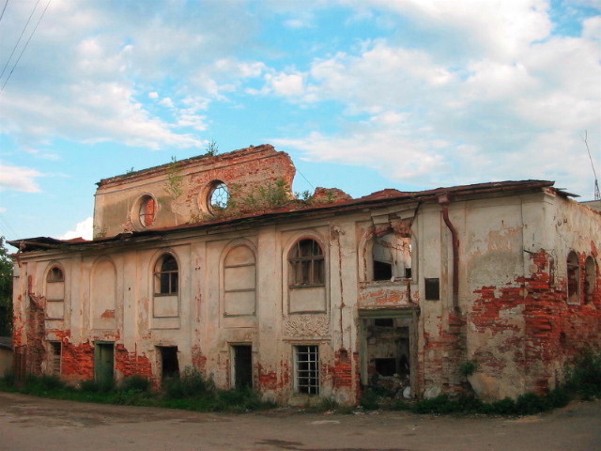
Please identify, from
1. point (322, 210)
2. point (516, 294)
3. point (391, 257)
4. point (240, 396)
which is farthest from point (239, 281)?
point (516, 294)

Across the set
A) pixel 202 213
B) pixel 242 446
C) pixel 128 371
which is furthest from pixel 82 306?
pixel 242 446

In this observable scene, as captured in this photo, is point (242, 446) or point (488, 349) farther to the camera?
point (488, 349)

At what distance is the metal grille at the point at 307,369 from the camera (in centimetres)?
1866

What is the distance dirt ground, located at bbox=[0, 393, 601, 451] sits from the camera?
1248 centimetres

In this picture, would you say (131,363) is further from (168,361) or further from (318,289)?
(318,289)

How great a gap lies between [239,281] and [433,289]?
6.30m

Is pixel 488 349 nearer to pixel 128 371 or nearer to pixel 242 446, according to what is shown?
pixel 242 446

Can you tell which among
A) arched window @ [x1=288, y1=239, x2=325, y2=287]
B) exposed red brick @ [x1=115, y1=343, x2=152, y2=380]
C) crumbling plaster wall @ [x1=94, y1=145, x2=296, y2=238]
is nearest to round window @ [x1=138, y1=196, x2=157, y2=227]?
crumbling plaster wall @ [x1=94, y1=145, x2=296, y2=238]

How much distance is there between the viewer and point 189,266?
861 inches

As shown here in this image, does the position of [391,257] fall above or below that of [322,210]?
below

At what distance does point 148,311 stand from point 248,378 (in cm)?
437

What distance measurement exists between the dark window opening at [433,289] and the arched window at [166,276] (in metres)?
8.92

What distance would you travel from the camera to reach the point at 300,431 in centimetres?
1477

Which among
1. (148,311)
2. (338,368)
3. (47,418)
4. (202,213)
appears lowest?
(47,418)
